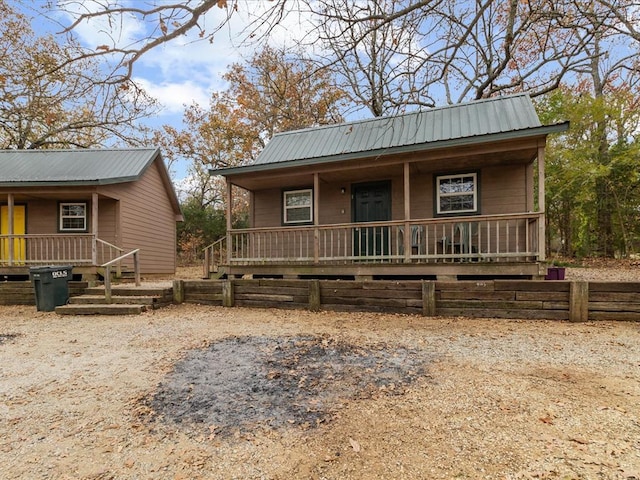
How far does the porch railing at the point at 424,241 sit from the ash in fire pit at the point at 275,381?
3378 mm

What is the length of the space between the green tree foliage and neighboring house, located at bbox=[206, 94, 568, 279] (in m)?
7.97

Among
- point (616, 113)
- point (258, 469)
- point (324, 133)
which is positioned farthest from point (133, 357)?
point (616, 113)

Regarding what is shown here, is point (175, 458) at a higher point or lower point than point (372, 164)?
lower

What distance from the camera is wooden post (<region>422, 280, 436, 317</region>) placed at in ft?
20.6

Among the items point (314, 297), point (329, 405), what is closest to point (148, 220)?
point (314, 297)

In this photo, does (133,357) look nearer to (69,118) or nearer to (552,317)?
(552,317)

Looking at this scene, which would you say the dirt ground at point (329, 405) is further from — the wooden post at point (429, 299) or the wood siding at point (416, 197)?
the wood siding at point (416, 197)

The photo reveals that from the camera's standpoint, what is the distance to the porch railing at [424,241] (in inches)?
274

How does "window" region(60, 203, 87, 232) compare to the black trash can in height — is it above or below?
above

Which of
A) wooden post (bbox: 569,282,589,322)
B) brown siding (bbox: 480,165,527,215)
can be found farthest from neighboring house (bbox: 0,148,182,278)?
wooden post (bbox: 569,282,589,322)

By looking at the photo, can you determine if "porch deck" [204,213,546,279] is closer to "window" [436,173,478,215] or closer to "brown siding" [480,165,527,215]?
"brown siding" [480,165,527,215]

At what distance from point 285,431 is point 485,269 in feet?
18.1

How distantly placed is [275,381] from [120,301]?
5.96 metres

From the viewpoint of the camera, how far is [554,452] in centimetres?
222
